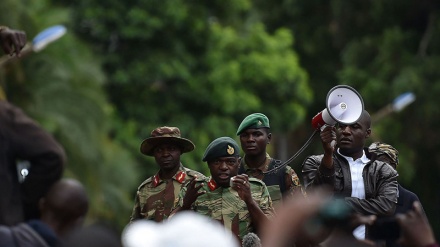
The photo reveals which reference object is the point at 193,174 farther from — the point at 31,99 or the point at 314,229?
the point at 31,99

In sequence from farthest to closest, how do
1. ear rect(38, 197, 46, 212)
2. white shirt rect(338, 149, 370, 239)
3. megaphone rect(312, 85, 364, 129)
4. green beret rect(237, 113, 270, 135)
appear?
green beret rect(237, 113, 270, 135)
white shirt rect(338, 149, 370, 239)
megaphone rect(312, 85, 364, 129)
ear rect(38, 197, 46, 212)

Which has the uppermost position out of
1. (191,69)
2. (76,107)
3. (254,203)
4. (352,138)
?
(191,69)

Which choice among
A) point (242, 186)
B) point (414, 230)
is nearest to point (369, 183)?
point (242, 186)

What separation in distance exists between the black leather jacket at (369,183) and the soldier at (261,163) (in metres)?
0.26

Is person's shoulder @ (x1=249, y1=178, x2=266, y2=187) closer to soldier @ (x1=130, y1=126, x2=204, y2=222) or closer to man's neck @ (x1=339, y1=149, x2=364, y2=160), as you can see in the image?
man's neck @ (x1=339, y1=149, x2=364, y2=160)

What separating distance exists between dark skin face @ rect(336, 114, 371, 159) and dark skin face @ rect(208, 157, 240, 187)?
981mm

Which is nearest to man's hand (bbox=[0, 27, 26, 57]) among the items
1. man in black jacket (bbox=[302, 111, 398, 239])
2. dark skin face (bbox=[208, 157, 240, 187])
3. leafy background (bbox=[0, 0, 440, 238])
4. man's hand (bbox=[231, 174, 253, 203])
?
man's hand (bbox=[231, 174, 253, 203])

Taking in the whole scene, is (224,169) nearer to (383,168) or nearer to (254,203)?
(254,203)

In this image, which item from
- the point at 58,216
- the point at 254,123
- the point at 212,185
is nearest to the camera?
the point at 58,216

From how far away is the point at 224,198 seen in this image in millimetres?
11977

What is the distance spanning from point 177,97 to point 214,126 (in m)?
1.14

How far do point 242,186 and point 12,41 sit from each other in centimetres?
258

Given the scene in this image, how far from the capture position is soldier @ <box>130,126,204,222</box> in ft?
42.7

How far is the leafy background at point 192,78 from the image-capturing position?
32500mm
